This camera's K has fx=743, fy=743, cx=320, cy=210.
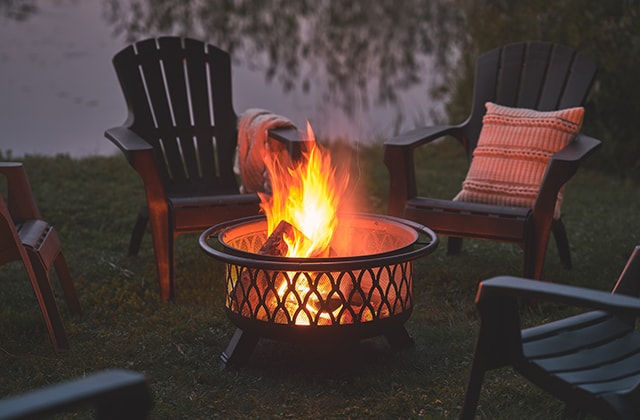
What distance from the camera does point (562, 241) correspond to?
3523mm

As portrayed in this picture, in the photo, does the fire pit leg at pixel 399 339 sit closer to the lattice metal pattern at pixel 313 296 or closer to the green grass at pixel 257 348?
the green grass at pixel 257 348

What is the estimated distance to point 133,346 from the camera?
269 centimetres

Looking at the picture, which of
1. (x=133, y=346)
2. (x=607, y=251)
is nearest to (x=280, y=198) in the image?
(x=133, y=346)

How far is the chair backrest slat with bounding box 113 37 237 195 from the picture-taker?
3.61 metres

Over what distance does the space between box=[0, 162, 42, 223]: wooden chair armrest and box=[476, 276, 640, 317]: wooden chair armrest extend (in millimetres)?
1903

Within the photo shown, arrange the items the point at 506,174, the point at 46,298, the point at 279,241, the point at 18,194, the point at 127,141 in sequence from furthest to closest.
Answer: the point at 506,174
the point at 127,141
the point at 18,194
the point at 46,298
the point at 279,241

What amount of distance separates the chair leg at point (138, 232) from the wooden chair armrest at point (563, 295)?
2.26 meters

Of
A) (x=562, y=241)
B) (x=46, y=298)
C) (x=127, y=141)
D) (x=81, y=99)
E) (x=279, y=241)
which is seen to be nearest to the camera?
(x=279, y=241)

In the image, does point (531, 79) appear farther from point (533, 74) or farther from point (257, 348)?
point (257, 348)

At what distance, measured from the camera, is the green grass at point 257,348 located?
7.49ft

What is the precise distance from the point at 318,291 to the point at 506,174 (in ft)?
4.67

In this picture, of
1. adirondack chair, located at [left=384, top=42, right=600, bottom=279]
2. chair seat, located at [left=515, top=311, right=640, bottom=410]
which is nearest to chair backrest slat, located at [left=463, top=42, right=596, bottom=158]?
adirondack chair, located at [left=384, top=42, right=600, bottom=279]

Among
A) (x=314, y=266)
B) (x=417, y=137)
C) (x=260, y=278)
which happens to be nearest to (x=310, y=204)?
(x=260, y=278)

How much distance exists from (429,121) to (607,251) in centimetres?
329
